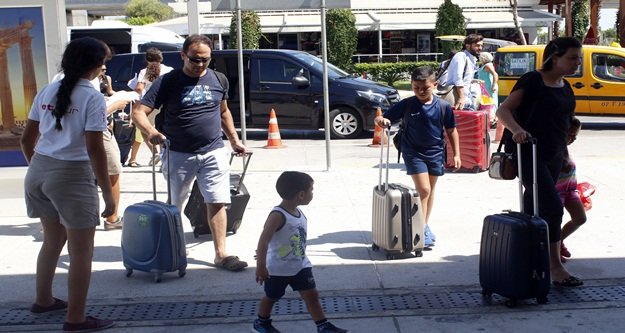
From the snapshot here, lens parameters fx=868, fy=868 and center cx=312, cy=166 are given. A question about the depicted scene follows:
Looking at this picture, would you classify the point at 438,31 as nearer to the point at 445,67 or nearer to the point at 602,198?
the point at 445,67

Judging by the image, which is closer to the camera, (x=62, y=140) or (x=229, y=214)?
(x=62, y=140)

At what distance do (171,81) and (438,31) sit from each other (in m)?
30.1

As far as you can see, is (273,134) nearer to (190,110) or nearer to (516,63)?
(516,63)

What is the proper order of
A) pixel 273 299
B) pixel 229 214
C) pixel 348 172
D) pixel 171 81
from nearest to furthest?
pixel 273 299, pixel 171 81, pixel 229 214, pixel 348 172

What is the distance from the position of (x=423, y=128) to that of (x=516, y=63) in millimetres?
10611

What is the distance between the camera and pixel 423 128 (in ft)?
21.9

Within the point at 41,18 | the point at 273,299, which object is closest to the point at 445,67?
the point at 41,18

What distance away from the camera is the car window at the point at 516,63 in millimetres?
16578

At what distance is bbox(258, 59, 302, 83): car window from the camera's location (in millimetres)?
15742

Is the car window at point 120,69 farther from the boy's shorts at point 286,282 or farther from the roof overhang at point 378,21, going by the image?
the roof overhang at point 378,21

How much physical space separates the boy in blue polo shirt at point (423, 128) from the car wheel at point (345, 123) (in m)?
8.79

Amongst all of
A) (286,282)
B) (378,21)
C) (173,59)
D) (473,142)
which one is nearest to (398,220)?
(286,282)

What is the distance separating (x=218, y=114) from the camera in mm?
6359

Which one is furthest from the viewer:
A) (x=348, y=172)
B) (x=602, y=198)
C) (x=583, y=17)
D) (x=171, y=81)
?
(x=583, y=17)
